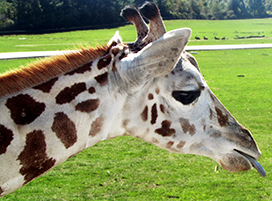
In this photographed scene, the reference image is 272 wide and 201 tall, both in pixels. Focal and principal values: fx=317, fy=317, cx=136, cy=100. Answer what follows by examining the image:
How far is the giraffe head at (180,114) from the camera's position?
227cm

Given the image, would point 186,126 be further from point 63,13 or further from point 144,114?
point 63,13

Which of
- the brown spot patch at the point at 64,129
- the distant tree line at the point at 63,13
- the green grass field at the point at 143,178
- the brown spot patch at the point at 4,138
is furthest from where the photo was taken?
the distant tree line at the point at 63,13

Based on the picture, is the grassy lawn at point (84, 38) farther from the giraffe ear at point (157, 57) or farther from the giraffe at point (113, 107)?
the giraffe ear at point (157, 57)

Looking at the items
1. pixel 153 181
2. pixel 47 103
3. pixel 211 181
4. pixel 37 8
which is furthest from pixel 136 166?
pixel 37 8

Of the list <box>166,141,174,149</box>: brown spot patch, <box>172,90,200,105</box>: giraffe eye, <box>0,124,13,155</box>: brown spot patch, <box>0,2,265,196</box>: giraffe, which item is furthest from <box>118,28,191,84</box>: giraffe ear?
<box>0,124,13,155</box>: brown spot patch

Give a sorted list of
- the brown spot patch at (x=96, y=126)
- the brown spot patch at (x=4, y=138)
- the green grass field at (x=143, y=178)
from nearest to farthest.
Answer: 1. the brown spot patch at (x=4, y=138)
2. the brown spot patch at (x=96, y=126)
3. the green grass field at (x=143, y=178)

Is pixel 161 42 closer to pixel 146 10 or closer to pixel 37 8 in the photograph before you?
pixel 146 10

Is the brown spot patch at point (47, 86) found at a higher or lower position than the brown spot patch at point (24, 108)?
higher

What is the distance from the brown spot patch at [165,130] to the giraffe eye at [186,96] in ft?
0.63

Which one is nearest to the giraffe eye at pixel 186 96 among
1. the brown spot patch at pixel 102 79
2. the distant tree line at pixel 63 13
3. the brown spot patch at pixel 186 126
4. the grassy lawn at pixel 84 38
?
the brown spot patch at pixel 186 126

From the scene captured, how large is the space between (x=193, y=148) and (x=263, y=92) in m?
11.8

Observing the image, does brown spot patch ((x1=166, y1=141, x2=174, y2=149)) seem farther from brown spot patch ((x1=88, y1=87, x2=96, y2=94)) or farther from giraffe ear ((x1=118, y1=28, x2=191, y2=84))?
brown spot patch ((x1=88, y1=87, x2=96, y2=94))

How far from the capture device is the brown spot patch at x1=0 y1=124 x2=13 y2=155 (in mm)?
1921

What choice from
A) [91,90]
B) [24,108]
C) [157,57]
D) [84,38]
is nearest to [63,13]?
[84,38]
